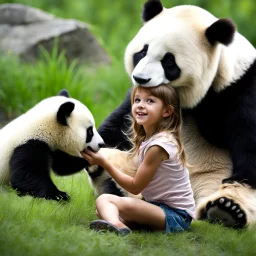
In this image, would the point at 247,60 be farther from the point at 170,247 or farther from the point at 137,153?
the point at 170,247

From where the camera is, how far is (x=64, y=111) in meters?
4.54

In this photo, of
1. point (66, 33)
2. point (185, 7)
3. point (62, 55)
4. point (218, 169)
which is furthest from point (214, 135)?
point (66, 33)

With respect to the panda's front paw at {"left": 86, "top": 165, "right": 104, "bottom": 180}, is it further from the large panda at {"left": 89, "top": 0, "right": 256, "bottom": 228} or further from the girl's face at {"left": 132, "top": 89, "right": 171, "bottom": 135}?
the girl's face at {"left": 132, "top": 89, "right": 171, "bottom": 135}

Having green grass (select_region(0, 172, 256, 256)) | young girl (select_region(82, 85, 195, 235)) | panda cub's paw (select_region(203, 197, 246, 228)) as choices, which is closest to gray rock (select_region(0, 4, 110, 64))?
green grass (select_region(0, 172, 256, 256))

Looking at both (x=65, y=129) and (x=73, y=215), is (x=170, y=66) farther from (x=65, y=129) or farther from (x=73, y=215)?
(x=73, y=215)

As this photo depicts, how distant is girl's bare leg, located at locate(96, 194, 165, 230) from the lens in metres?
3.61

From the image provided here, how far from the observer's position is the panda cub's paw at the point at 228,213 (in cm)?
404

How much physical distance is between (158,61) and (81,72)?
4.11 metres

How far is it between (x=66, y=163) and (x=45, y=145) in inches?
11.9

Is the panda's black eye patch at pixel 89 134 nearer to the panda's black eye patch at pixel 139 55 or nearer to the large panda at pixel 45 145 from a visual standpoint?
the large panda at pixel 45 145

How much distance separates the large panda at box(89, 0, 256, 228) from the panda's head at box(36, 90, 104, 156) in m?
0.25

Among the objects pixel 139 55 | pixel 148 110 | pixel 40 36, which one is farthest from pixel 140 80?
pixel 40 36

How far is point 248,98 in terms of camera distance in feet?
14.4

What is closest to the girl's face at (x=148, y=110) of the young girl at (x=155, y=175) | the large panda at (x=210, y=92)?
the young girl at (x=155, y=175)
